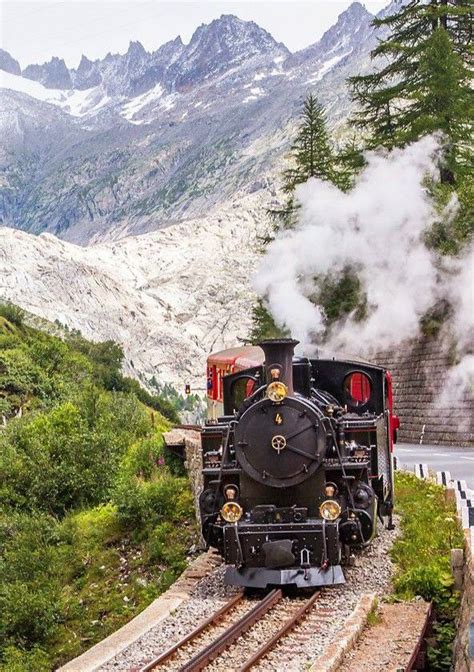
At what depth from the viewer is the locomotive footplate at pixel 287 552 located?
10.9m

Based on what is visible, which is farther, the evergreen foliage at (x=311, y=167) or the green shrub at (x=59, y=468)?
the evergreen foliage at (x=311, y=167)

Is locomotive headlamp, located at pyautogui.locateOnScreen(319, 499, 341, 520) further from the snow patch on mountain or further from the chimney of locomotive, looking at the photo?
the snow patch on mountain

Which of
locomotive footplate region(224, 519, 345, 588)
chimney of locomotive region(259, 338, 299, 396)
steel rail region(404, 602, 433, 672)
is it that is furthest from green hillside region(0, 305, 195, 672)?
steel rail region(404, 602, 433, 672)

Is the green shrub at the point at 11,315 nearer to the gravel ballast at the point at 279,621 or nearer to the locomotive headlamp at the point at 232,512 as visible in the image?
the gravel ballast at the point at 279,621

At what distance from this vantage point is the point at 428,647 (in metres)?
9.49

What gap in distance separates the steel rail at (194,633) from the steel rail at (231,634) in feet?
0.98

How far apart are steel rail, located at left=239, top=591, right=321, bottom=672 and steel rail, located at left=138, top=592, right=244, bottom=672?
751mm

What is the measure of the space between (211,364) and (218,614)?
14.1 meters

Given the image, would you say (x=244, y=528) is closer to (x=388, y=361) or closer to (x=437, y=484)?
(x=437, y=484)

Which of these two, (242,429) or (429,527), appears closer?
(242,429)

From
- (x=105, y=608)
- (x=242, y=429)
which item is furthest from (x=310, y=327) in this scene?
(x=242, y=429)

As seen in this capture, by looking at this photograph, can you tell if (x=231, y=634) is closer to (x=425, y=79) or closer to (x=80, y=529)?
(x=80, y=529)

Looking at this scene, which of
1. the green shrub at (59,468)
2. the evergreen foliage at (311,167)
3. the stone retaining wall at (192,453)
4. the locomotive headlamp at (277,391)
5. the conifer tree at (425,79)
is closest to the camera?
the locomotive headlamp at (277,391)

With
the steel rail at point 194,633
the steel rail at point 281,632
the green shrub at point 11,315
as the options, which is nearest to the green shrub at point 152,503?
the steel rail at point 194,633
